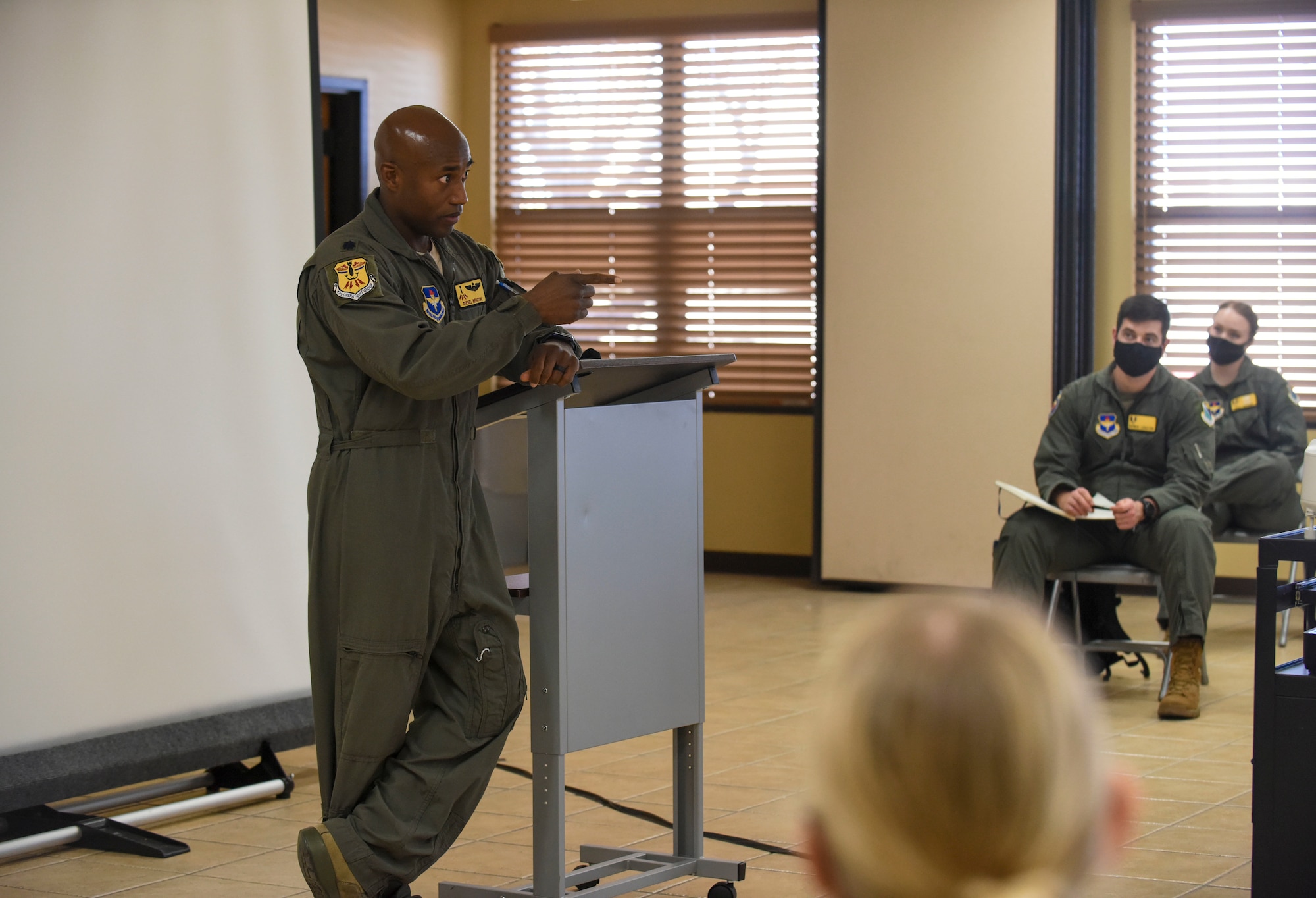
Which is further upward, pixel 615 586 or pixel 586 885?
pixel 615 586

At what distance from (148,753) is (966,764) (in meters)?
3.09

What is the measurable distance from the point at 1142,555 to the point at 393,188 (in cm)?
317

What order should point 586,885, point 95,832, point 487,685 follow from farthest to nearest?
point 95,832, point 586,885, point 487,685

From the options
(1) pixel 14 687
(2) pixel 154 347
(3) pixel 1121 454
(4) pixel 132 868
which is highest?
(2) pixel 154 347

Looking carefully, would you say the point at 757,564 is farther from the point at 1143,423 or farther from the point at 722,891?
the point at 722,891

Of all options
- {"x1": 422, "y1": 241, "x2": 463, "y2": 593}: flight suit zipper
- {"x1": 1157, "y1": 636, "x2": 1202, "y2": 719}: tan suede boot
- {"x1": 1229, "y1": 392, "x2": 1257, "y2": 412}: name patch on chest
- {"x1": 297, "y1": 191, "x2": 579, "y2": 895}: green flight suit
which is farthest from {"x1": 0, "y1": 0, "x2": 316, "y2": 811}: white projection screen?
{"x1": 1229, "y1": 392, "x2": 1257, "y2": 412}: name patch on chest

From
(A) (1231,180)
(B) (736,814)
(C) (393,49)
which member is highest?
(C) (393,49)

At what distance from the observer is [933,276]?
6.61 metres

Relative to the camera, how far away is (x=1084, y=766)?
0.72 m

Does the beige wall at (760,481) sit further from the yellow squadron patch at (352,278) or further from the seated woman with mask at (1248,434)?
the yellow squadron patch at (352,278)

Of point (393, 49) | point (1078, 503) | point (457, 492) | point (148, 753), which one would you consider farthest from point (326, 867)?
point (393, 49)

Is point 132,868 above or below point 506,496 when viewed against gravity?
below

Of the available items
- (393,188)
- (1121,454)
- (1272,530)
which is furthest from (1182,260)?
(393,188)

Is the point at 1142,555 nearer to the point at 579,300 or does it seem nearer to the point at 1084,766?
the point at 579,300
